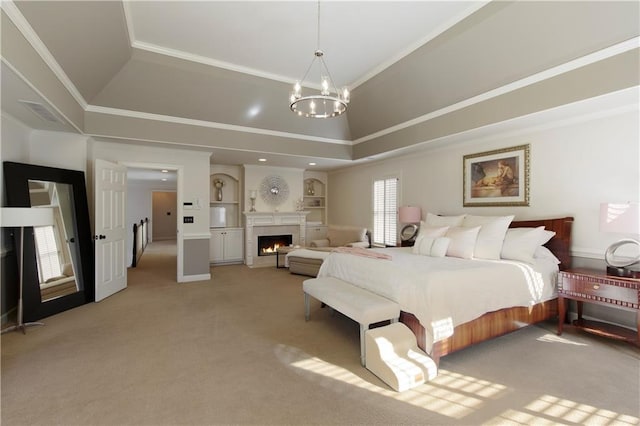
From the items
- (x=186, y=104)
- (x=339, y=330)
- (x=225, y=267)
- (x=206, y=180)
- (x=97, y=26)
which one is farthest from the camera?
(x=225, y=267)

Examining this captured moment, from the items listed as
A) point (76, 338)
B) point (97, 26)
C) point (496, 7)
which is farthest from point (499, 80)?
point (76, 338)

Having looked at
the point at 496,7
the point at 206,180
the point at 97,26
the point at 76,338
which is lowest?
the point at 76,338

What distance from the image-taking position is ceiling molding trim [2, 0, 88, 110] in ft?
7.30

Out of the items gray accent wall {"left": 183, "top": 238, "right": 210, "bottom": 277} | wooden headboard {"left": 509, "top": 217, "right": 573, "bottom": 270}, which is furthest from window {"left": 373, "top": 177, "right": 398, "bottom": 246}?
gray accent wall {"left": 183, "top": 238, "right": 210, "bottom": 277}

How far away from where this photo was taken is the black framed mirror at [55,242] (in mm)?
3545

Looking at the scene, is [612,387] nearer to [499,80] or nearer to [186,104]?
[499,80]

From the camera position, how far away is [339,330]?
337 cm

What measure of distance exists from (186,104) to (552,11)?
4.67 metres

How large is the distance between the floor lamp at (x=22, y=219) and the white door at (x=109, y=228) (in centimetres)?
101

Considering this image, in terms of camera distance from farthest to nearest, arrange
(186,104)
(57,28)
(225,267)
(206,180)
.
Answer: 1. (225,267)
2. (206,180)
3. (186,104)
4. (57,28)

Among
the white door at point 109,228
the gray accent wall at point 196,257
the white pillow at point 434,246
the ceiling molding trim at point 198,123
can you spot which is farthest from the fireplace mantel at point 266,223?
the white pillow at point 434,246

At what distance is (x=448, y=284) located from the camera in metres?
2.62

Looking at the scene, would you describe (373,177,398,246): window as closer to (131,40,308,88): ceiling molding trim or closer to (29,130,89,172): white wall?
(131,40,308,88): ceiling molding trim

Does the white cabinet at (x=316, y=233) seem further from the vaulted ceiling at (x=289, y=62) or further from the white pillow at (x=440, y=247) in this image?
the white pillow at (x=440, y=247)
